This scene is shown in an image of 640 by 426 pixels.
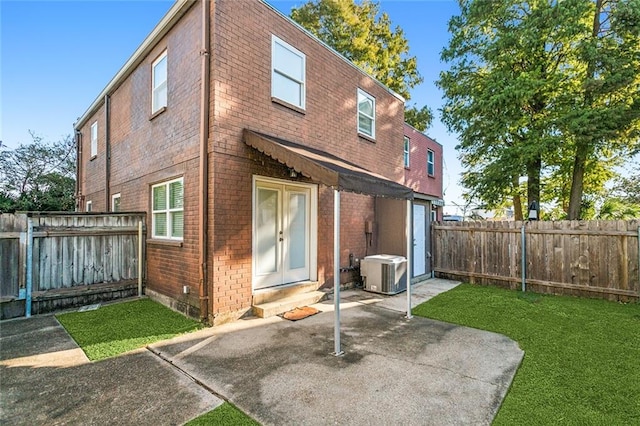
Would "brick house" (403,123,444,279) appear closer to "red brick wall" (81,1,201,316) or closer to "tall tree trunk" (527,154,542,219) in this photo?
"tall tree trunk" (527,154,542,219)

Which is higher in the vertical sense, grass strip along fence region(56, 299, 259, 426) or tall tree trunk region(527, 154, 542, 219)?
tall tree trunk region(527, 154, 542, 219)

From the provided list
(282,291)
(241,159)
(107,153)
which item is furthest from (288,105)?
(107,153)

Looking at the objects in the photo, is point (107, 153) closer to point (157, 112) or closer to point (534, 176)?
point (157, 112)

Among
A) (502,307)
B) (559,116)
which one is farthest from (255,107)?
(559,116)

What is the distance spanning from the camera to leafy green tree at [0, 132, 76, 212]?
55.8ft

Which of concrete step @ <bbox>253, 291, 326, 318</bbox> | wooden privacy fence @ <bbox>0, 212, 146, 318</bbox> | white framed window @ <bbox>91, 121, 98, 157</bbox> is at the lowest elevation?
concrete step @ <bbox>253, 291, 326, 318</bbox>

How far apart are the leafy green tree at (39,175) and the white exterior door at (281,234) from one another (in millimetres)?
17037

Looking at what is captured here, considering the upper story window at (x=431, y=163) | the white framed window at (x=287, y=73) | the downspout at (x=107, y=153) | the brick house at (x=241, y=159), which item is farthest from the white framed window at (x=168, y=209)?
the upper story window at (x=431, y=163)

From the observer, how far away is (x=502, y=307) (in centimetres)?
657

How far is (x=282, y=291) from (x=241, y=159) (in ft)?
9.18

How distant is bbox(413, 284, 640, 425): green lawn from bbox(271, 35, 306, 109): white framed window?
17.9 ft

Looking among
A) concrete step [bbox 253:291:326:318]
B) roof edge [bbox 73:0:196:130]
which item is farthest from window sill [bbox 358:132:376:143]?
roof edge [bbox 73:0:196:130]

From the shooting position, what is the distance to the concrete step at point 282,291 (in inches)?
231

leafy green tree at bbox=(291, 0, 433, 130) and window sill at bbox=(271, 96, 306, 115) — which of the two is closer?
window sill at bbox=(271, 96, 306, 115)
